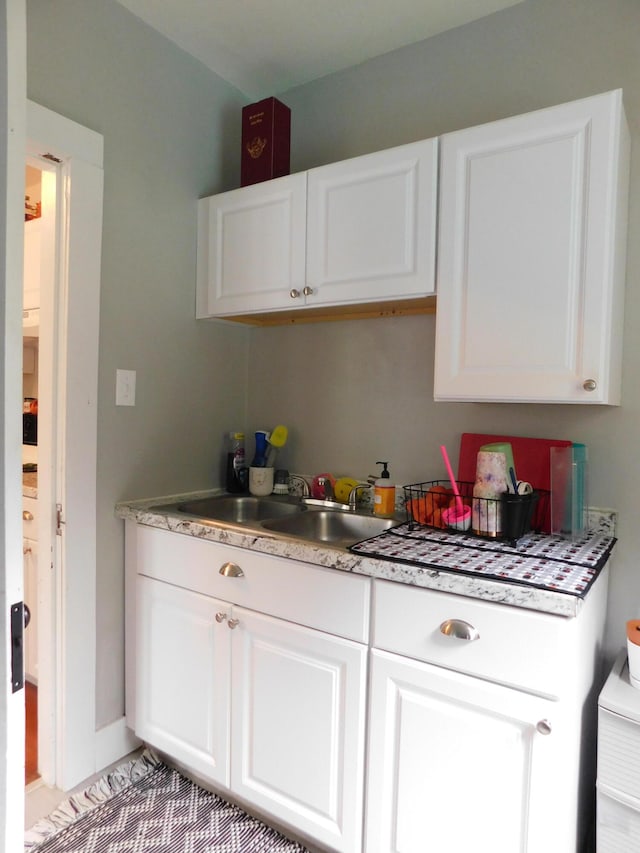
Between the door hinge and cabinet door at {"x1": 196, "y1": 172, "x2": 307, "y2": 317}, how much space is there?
4.27 feet

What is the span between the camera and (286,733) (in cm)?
139

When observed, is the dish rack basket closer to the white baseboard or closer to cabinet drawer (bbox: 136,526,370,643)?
cabinet drawer (bbox: 136,526,370,643)

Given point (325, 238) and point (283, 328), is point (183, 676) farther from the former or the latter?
point (325, 238)

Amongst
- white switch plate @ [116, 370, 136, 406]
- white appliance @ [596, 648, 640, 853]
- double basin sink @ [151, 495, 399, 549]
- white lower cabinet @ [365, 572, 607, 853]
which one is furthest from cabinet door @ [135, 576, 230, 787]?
white appliance @ [596, 648, 640, 853]

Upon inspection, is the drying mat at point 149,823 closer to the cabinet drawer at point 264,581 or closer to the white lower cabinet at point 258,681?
the white lower cabinet at point 258,681

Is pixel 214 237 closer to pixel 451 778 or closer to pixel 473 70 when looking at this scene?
pixel 473 70

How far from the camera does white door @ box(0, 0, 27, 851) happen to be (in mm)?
666

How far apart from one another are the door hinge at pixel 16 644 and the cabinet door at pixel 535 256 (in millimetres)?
1161

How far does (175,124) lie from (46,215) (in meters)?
0.62

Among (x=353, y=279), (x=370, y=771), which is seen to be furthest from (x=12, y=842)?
(x=353, y=279)

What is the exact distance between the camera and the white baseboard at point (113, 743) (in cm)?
172

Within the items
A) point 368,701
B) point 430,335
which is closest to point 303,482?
point 430,335

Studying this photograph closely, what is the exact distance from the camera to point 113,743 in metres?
1.76

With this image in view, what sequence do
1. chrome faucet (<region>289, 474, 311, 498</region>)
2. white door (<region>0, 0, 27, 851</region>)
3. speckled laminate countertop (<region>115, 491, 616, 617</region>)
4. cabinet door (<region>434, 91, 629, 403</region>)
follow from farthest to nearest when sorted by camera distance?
chrome faucet (<region>289, 474, 311, 498</region>), cabinet door (<region>434, 91, 629, 403</region>), speckled laminate countertop (<region>115, 491, 616, 617</region>), white door (<region>0, 0, 27, 851</region>)
